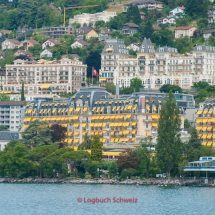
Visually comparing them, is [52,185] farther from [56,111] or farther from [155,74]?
[155,74]

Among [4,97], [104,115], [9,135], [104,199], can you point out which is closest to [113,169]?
[104,199]

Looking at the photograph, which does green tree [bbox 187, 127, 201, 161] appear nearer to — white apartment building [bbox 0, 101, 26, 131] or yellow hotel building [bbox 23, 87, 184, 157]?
yellow hotel building [bbox 23, 87, 184, 157]

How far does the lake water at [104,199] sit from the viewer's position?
4402 inches

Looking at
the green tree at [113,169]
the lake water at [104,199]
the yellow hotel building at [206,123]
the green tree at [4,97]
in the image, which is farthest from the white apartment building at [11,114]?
the lake water at [104,199]

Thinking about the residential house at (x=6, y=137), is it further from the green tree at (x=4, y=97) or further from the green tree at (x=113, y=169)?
the green tree at (x=113, y=169)

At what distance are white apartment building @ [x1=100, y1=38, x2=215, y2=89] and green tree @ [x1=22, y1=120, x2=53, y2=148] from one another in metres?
36.4

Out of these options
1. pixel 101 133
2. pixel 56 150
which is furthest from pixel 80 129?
pixel 56 150

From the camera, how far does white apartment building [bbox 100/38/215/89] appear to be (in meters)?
194

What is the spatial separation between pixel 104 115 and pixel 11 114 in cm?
2894

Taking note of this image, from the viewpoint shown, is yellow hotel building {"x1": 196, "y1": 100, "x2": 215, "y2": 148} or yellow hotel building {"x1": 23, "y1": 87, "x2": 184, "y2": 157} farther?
yellow hotel building {"x1": 23, "y1": 87, "x2": 184, "y2": 157}

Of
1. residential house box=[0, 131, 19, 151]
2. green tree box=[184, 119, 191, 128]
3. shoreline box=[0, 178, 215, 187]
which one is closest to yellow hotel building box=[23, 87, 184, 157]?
residential house box=[0, 131, 19, 151]

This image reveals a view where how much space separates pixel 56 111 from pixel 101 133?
7.64m

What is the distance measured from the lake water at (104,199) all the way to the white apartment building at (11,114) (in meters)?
49.8

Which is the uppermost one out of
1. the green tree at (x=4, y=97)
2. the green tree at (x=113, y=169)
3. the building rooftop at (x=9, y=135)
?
the green tree at (x=4, y=97)
